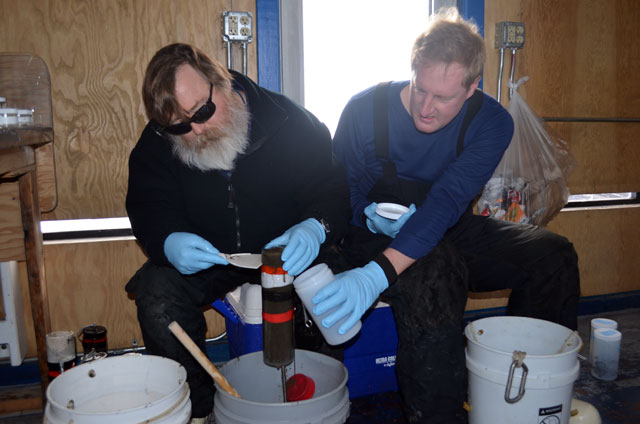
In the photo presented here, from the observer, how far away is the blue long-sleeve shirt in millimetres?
1489

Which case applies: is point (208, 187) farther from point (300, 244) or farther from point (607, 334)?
point (607, 334)

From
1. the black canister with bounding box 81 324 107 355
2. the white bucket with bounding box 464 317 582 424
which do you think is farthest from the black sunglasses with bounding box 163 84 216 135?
the white bucket with bounding box 464 317 582 424

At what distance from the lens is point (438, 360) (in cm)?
129

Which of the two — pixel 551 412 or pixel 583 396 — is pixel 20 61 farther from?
pixel 583 396

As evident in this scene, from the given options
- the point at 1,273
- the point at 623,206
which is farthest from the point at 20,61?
the point at 623,206

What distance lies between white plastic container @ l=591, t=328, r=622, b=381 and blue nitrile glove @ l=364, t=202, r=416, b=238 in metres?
0.99

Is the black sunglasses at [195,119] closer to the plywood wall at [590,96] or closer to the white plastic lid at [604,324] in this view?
the plywood wall at [590,96]

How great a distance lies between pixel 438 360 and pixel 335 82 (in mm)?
1301

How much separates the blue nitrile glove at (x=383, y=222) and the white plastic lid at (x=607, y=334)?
986 mm

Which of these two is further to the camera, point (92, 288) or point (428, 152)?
point (92, 288)

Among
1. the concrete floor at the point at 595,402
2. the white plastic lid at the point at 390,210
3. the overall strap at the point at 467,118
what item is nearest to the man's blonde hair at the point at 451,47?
the overall strap at the point at 467,118

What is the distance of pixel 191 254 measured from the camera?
1344 mm

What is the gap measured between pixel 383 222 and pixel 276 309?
52cm

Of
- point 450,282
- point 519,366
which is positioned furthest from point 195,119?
point 519,366
